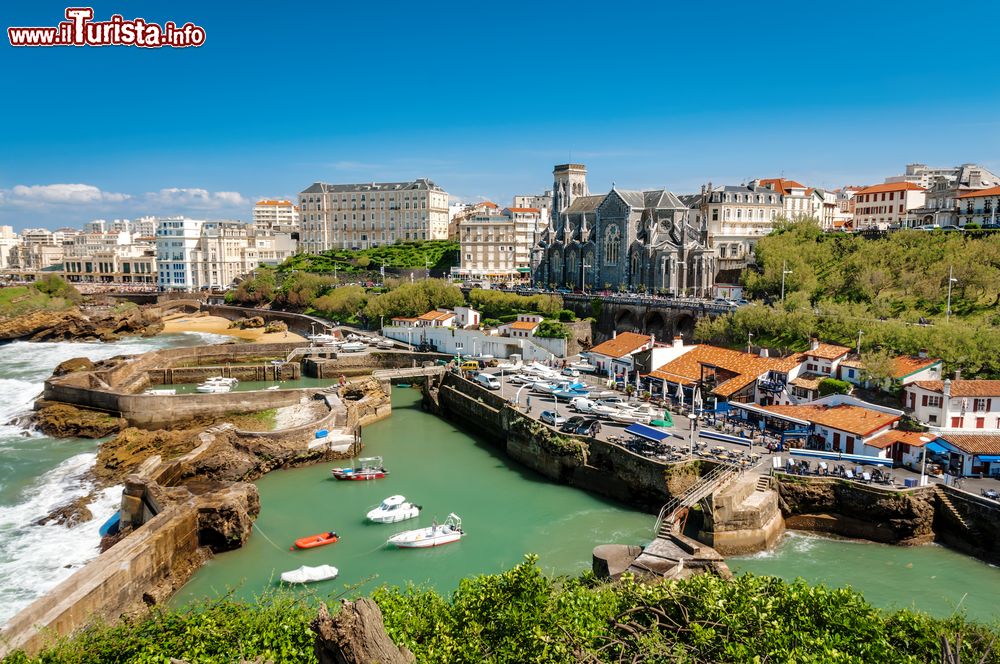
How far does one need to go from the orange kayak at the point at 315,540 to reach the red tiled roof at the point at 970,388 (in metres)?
27.4

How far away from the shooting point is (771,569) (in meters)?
23.8

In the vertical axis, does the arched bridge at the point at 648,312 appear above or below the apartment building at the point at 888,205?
below

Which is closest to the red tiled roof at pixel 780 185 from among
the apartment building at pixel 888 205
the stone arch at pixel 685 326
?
the apartment building at pixel 888 205

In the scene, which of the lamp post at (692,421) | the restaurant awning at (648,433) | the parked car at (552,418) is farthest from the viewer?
the parked car at (552,418)

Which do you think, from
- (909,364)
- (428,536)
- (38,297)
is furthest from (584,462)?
(38,297)

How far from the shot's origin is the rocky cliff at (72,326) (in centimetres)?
8294

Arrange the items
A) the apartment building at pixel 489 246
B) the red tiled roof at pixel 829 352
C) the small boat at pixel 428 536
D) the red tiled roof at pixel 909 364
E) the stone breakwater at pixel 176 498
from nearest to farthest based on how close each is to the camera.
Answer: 1. the stone breakwater at pixel 176 498
2. the small boat at pixel 428 536
3. the red tiled roof at pixel 909 364
4. the red tiled roof at pixel 829 352
5. the apartment building at pixel 489 246

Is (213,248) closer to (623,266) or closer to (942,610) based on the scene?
(623,266)

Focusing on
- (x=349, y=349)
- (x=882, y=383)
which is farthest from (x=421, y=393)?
(x=882, y=383)

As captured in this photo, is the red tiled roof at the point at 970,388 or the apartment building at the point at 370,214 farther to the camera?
the apartment building at the point at 370,214

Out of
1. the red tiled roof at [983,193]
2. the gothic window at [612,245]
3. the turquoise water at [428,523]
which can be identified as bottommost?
the turquoise water at [428,523]

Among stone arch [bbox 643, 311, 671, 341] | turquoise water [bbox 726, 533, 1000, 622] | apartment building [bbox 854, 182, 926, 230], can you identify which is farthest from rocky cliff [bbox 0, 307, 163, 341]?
apartment building [bbox 854, 182, 926, 230]

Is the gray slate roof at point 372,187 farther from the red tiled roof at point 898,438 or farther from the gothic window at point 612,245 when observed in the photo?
the red tiled roof at point 898,438

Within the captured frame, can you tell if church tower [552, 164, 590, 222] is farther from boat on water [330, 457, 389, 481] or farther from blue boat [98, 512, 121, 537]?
blue boat [98, 512, 121, 537]
